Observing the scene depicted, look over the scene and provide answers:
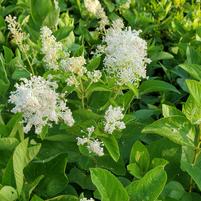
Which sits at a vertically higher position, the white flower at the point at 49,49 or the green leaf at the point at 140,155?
the white flower at the point at 49,49

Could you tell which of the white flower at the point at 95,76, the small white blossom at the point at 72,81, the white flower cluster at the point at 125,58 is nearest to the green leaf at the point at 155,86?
the white flower cluster at the point at 125,58

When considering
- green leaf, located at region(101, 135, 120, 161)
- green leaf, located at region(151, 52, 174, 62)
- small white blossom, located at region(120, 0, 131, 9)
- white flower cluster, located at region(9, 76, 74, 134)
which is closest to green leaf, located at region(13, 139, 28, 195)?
white flower cluster, located at region(9, 76, 74, 134)

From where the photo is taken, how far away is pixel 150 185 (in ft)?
5.84

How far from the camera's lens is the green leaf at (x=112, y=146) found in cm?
216

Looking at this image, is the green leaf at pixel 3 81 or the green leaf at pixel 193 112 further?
the green leaf at pixel 3 81

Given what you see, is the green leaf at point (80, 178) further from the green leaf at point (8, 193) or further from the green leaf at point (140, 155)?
the green leaf at point (8, 193)

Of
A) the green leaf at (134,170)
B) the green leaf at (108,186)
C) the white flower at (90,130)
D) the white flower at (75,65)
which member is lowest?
the green leaf at (134,170)

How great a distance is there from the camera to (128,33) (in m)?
2.39

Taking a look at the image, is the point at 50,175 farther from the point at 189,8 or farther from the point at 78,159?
the point at 189,8

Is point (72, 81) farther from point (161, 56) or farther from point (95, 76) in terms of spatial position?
point (161, 56)

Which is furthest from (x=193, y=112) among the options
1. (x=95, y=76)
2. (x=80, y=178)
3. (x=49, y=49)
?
(x=49, y=49)

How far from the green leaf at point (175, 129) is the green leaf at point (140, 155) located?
0.15 m

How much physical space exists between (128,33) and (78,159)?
60 cm

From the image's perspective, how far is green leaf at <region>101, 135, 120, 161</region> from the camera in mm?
2157
